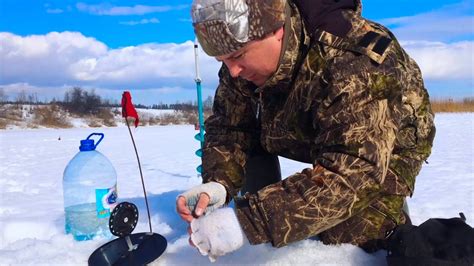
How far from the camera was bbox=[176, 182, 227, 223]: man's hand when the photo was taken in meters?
1.82

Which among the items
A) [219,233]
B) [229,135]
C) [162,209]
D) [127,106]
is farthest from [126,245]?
[162,209]

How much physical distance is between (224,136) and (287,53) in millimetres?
814

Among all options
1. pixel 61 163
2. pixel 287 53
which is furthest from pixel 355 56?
pixel 61 163

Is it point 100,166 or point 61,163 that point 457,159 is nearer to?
point 100,166

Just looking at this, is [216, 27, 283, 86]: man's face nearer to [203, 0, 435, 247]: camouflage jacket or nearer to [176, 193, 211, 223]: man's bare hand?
[203, 0, 435, 247]: camouflage jacket

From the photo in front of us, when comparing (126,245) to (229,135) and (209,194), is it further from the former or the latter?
(229,135)

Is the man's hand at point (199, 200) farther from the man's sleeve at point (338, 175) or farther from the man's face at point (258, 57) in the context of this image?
the man's face at point (258, 57)

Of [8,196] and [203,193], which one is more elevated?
[203,193]

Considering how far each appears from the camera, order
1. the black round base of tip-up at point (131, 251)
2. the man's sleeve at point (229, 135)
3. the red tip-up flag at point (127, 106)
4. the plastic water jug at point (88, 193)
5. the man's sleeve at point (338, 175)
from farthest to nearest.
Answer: the plastic water jug at point (88, 193)
the man's sleeve at point (229, 135)
the red tip-up flag at point (127, 106)
the black round base of tip-up at point (131, 251)
the man's sleeve at point (338, 175)

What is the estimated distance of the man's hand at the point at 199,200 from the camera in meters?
1.82

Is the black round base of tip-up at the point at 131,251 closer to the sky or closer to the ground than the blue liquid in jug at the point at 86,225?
closer to the sky

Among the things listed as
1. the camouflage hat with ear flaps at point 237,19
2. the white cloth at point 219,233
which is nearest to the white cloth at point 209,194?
the white cloth at point 219,233

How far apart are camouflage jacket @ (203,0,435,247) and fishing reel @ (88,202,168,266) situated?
48cm

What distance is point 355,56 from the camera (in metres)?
1.59
